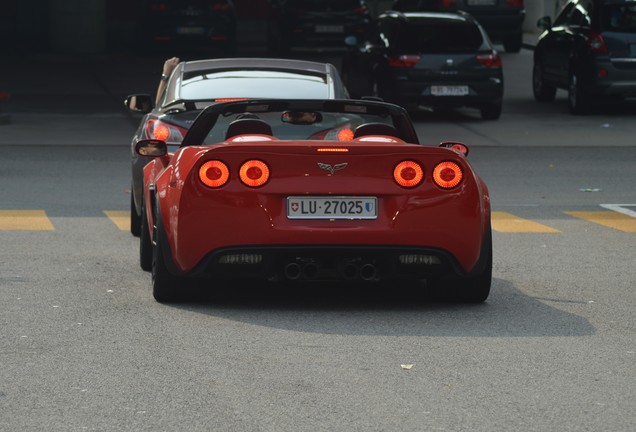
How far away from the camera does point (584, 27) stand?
81.0ft

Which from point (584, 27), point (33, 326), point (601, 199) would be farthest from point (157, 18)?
point (33, 326)

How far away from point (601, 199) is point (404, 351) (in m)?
8.15

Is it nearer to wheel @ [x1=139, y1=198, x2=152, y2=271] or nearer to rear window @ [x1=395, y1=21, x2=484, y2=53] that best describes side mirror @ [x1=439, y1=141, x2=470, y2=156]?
wheel @ [x1=139, y1=198, x2=152, y2=271]

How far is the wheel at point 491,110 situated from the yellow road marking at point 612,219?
9666 mm

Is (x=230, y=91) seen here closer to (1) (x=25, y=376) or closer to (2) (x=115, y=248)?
(2) (x=115, y=248)

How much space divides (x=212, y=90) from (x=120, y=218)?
160cm

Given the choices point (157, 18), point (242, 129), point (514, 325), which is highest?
point (242, 129)

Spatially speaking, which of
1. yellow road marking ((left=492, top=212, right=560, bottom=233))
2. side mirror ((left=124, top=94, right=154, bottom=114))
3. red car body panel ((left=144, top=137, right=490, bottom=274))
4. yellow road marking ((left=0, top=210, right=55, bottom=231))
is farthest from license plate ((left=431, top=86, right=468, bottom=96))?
red car body panel ((left=144, top=137, right=490, bottom=274))

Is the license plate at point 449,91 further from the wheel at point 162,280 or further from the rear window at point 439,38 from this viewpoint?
the wheel at point 162,280

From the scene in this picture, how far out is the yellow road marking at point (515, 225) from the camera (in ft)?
43.2

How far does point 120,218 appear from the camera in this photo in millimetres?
13750

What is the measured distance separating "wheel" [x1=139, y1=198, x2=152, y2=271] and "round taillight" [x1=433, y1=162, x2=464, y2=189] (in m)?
2.06

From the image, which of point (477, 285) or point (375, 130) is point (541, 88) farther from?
point (477, 285)

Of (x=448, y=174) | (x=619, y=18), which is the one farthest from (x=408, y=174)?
(x=619, y=18)
